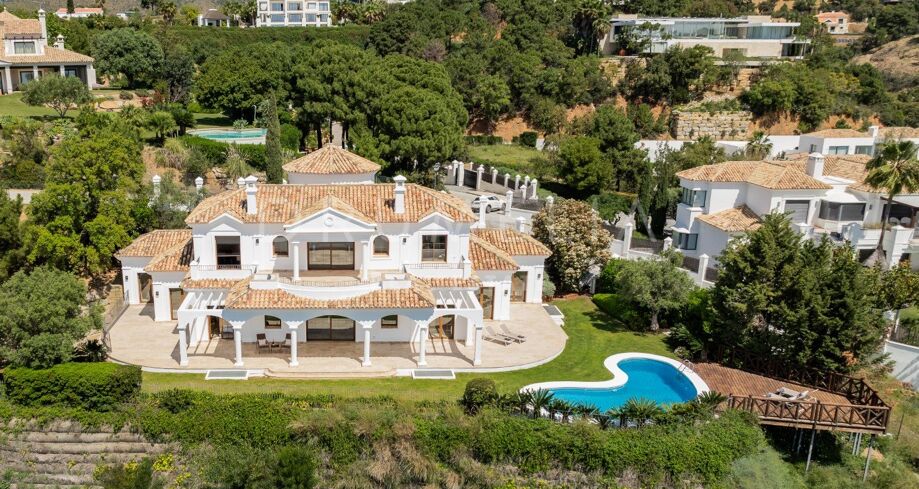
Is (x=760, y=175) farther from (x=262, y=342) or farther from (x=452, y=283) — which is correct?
(x=262, y=342)

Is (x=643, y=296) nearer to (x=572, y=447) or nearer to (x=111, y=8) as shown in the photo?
(x=572, y=447)

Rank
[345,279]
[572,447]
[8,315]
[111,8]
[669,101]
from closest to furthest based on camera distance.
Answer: [572,447], [8,315], [345,279], [669,101], [111,8]

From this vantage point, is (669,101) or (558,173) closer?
(558,173)

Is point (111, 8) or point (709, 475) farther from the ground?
point (111, 8)

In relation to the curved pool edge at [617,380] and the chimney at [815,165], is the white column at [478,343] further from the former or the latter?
the chimney at [815,165]

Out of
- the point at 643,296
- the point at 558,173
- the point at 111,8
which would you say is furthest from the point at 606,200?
the point at 111,8

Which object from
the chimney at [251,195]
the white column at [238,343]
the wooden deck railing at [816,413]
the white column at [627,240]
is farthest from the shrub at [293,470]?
the white column at [627,240]

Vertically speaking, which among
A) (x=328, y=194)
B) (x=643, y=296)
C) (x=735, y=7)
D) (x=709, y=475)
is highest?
(x=735, y=7)

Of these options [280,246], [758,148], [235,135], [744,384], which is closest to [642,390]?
[744,384]
